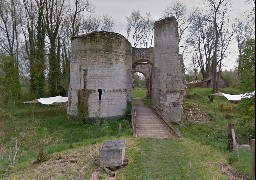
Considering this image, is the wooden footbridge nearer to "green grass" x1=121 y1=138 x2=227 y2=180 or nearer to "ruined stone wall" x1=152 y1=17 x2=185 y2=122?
"ruined stone wall" x1=152 y1=17 x2=185 y2=122

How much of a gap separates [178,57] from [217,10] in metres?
14.7

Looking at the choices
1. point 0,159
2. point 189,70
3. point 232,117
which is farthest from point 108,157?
point 189,70

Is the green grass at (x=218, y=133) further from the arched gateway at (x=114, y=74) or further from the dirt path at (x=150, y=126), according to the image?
the arched gateway at (x=114, y=74)

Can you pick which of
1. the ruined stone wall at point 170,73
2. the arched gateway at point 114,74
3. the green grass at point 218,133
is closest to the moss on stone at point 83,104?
the arched gateway at point 114,74

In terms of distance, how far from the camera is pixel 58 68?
35625mm

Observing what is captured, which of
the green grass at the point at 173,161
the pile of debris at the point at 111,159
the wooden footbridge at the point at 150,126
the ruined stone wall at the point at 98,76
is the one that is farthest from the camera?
the ruined stone wall at the point at 98,76

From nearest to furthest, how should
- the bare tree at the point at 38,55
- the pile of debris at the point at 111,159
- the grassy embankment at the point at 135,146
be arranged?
the grassy embankment at the point at 135,146
the pile of debris at the point at 111,159
the bare tree at the point at 38,55

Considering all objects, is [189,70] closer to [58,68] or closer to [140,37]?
[140,37]

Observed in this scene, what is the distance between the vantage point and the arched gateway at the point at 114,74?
22.9 m

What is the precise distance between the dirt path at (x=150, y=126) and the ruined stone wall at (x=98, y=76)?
2.11m

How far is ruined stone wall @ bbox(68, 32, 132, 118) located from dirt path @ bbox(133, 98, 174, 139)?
2.11 m

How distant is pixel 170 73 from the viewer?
2422cm

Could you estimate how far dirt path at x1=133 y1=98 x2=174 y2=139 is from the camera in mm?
17719

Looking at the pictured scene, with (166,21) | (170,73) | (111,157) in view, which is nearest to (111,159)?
(111,157)
